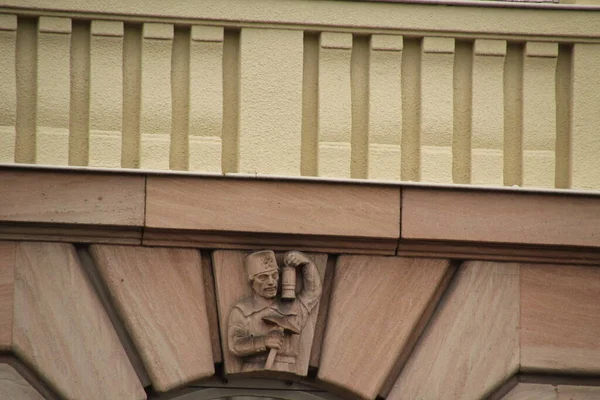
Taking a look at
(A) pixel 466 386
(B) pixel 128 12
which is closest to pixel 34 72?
(B) pixel 128 12

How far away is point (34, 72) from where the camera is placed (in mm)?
9062

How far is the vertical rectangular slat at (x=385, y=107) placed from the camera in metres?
9.14

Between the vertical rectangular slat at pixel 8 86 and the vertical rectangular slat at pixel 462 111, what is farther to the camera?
the vertical rectangular slat at pixel 462 111

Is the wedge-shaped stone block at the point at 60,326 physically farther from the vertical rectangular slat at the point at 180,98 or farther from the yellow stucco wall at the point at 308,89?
the vertical rectangular slat at the point at 180,98

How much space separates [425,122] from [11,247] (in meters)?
2.23

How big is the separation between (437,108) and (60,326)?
88.8 inches

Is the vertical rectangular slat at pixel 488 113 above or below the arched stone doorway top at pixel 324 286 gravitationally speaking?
above

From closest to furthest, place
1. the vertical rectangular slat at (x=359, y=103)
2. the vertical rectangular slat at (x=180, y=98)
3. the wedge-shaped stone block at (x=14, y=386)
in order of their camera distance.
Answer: the wedge-shaped stone block at (x=14, y=386) < the vertical rectangular slat at (x=180, y=98) < the vertical rectangular slat at (x=359, y=103)

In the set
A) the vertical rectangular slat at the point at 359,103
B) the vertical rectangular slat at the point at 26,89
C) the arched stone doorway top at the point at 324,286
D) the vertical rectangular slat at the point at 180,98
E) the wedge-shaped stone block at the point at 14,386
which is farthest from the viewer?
the vertical rectangular slat at the point at 359,103

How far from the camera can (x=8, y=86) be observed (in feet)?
29.5

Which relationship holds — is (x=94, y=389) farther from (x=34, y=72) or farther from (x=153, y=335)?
(x=34, y=72)

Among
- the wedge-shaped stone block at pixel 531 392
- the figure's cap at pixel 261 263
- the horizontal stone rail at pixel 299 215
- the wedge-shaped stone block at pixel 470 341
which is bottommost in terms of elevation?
the wedge-shaped stone block at pixel 531 392

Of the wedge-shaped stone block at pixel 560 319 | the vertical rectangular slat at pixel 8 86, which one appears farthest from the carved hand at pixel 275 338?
the vertical rectangular slat at pixel 8 86

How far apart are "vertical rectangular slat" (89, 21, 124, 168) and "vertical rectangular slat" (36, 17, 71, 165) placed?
0.43 feet
